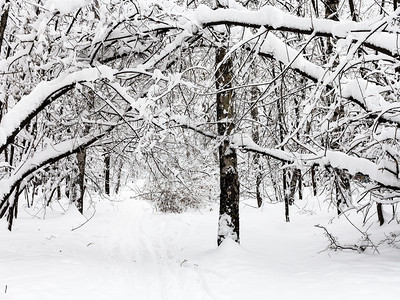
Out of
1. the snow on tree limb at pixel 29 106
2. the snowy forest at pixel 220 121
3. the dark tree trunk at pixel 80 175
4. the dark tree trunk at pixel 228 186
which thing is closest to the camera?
the snowy forest at pixel 220 121

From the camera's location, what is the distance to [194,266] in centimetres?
684

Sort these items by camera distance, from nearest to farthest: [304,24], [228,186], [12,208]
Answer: [304,24] → [228,186] → [12,208]

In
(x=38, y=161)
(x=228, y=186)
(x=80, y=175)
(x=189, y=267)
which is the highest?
(x=80, y=175)

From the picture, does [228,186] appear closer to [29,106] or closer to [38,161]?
[38,161]

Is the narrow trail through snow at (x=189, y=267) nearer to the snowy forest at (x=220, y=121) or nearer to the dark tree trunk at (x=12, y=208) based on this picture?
the snowy forest at (x=220, y=121)

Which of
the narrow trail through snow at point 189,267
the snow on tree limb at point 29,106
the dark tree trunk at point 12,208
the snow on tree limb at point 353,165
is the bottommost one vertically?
the narrow trail through snow at point 189,267

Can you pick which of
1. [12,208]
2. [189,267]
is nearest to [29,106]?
[189,267]

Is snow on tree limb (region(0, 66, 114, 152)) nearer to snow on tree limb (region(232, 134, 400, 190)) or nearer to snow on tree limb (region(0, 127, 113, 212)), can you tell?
snow on tree limb (region(0, 127, 113, 212))

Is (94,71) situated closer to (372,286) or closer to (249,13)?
(249,13)

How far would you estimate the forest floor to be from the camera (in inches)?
196

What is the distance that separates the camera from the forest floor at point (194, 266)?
4.98 meters

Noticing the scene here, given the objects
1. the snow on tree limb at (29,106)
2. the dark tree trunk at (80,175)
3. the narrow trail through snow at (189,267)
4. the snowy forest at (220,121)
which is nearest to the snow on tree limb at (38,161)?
the snowy forest at (220,121)

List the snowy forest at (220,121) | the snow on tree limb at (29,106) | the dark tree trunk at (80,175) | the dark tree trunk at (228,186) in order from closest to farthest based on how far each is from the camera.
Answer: the snowy forest at (220,121) → the snow on tree limb at (29,106) → the dark tree trunk at (228,186) → the dark tree trunk at (80,175)

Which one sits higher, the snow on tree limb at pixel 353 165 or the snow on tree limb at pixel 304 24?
the snow on tree limb at pixel 304 24
